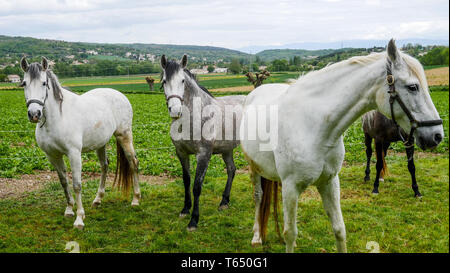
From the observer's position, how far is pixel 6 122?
15.8m

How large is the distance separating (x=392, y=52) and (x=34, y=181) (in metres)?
7.41

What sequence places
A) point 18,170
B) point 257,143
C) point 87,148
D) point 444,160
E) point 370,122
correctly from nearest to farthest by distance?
1. point 257,143
2. point 87,148
3. point 370,122
4. point 18,170
5. point 444,160

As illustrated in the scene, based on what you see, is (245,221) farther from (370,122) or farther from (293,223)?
(370,122)

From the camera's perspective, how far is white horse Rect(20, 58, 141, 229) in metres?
4.54

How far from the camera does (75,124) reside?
199 inches

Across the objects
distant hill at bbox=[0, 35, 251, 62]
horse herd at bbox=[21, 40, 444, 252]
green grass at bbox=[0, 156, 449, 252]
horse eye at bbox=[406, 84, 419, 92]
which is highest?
distant hill at bbox=[0, 35, 251, 62]

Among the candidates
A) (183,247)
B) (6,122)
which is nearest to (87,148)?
(183,247)

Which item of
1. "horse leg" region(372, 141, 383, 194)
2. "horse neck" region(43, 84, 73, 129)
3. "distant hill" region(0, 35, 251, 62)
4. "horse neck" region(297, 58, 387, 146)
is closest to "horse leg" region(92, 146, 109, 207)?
"horse neck" region(43, 84, 73, 129)

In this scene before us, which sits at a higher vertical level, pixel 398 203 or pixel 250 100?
pixel 250 100

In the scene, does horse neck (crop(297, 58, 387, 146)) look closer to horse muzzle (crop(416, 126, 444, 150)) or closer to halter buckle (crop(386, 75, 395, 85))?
halter buckle (crop(386, 75, 395, 85))

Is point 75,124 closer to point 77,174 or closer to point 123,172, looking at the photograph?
Answer: point 77,174

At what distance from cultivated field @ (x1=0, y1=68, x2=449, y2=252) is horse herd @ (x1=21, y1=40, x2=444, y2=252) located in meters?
0.30

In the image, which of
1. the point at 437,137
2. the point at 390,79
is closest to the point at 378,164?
the point at 437,137
